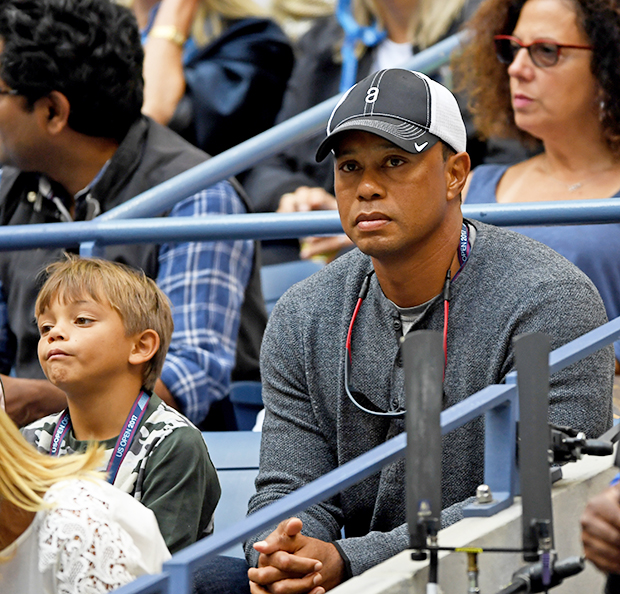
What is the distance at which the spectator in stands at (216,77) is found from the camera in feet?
13.5

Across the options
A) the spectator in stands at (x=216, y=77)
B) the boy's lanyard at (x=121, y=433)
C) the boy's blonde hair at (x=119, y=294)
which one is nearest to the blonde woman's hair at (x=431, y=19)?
the spectator in stands at (x=216, y=77)

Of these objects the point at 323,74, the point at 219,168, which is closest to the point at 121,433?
the point at 219,168

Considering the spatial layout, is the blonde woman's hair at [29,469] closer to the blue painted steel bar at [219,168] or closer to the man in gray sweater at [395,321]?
the man in gray sweater at [395,321]

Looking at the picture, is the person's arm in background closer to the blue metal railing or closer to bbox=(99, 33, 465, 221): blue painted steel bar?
bbox=(99, 33, 465, 221): blue painted steel bar

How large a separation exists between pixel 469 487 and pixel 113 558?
27.6 inches

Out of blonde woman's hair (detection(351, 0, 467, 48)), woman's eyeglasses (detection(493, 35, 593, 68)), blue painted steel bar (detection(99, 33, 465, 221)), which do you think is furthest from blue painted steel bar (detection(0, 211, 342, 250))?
blonde woman's hair (detection(351, 0, 467, 48))

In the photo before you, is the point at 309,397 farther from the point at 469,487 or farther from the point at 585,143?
the point at 585,143

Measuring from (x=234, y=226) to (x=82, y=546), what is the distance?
41.3 inches

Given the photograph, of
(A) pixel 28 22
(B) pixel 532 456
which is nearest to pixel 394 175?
(B) pixel 532 456

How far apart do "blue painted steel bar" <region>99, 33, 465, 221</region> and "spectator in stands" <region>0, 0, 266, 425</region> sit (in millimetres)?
144

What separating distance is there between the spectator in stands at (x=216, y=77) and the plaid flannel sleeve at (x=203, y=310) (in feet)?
4.04

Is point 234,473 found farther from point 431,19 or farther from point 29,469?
point 431,19

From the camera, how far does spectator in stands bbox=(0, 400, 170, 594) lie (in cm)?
165

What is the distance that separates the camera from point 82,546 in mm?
1652
